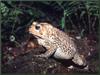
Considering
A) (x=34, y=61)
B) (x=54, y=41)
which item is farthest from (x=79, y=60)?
(x=34, y=61)

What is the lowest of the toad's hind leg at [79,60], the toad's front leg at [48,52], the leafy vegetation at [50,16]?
the toad's hind leg at [79,60]

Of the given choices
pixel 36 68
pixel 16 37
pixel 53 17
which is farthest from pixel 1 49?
pixel 53 17

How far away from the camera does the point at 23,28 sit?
210 centimetres

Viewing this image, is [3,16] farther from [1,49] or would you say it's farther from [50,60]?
[50,60]

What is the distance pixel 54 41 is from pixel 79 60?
0.78 feet

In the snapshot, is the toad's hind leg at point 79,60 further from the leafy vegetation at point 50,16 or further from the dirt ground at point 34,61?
the leafy vegetation at point 50,16

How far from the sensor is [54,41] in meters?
2.12

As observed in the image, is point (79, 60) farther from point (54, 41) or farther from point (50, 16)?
point (50, 16)

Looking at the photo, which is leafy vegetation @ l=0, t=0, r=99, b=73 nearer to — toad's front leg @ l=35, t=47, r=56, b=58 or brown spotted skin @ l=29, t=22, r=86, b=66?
brown spotted skin @ l=29, t=22, r=86, b=66

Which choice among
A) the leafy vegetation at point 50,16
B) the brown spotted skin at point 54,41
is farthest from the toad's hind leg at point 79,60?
the leafy vegetation at point 50,16

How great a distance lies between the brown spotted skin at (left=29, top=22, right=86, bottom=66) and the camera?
2100 mm

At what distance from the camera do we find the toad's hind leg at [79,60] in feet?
6.93

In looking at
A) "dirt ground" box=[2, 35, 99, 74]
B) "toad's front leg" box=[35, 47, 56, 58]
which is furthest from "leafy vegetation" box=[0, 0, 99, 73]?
"toad's front leg" box=[35, 47, 56, 58]

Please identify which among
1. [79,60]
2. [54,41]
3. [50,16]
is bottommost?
[79,60]
